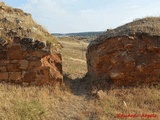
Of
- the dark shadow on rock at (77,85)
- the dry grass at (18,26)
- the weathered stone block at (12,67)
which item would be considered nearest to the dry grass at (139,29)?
the dark shadow on rock at (77,85)

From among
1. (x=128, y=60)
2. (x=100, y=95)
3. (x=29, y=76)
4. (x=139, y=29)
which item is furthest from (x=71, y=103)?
(x=139, y=29)

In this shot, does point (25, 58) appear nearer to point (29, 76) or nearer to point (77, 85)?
point (29, 76)

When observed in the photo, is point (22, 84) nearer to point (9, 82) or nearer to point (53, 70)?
point (9, 82)

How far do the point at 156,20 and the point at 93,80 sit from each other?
3.83 m

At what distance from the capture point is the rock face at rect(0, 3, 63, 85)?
9.35 meters

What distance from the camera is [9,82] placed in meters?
9.27

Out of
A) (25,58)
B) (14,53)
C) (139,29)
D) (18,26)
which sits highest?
(18,26)

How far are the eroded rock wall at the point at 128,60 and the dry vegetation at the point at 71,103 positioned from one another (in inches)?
24.8

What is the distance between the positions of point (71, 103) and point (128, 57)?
3.00m

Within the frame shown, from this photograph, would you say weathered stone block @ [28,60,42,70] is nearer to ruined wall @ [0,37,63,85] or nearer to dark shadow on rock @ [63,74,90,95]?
ruined wall @ [0,37,63,85]

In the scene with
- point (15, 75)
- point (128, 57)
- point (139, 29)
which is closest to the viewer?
point (15, 75)

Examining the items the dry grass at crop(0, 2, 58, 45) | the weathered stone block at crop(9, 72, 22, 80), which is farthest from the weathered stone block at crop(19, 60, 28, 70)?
the dry grass at crop(0, 2, 58, 45)

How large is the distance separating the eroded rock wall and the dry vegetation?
2.07 ft

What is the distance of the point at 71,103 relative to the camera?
8.41 metres
